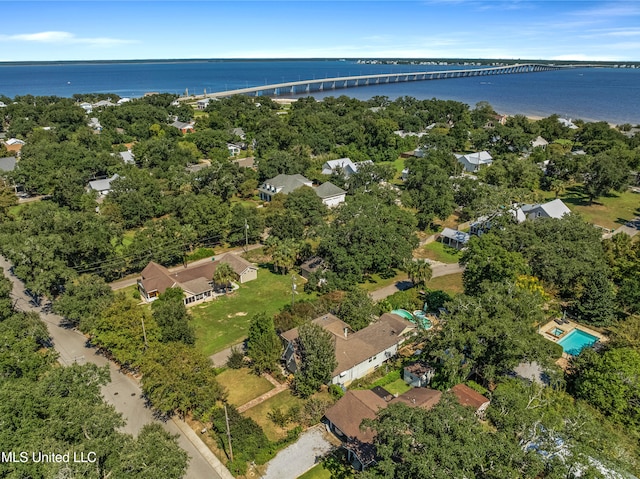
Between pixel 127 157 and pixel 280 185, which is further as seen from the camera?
pixel 127 157

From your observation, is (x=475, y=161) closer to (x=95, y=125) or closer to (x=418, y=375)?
(x=418, y=375)

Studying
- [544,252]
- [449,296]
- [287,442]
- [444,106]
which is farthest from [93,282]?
[444,106]

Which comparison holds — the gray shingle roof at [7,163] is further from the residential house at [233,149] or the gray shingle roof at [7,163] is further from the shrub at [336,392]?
the shrub at [336,392]

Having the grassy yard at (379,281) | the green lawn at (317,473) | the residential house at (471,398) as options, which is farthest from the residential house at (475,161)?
the green lawn at (317,473)

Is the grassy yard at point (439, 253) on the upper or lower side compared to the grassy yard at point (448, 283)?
upper

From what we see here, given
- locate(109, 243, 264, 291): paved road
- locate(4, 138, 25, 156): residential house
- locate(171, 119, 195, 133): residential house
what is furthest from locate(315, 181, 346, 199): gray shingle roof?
locate(4, 138, 25, 156): residential house

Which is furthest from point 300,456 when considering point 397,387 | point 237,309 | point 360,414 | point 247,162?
point 247,162

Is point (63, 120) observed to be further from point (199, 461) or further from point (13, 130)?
point (199, 461)
